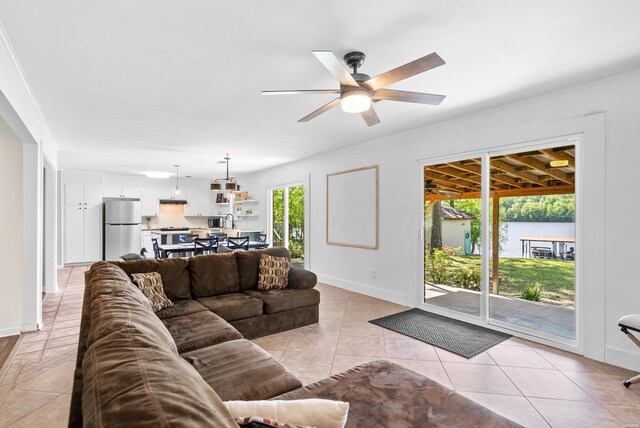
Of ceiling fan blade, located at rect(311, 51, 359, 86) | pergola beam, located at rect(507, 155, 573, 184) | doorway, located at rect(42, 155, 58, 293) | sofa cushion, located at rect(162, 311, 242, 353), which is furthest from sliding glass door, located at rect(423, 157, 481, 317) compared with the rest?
doorway, located at rect(42, 155, 58, 293)

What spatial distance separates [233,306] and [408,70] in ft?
8.35

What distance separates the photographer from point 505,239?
11.9 feet

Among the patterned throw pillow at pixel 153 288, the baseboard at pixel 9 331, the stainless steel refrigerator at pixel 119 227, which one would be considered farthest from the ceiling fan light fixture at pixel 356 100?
the stainless steel refrigerator at pixel 119 227

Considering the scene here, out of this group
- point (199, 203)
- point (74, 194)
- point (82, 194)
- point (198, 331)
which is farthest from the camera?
point (199, 203)

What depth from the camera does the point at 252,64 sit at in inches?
98.5

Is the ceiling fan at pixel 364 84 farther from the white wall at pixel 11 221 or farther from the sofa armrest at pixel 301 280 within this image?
the white wall at pixel 11 221

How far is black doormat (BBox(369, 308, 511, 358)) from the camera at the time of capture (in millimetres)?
3145

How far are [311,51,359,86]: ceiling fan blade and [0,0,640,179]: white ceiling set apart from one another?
31cm

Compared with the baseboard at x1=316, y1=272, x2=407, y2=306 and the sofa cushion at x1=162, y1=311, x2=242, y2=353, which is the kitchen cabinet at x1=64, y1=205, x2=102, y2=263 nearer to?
the baseboard at x1=316, y1=272, x2=407, y2=306

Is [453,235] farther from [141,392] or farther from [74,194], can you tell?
[74,194]

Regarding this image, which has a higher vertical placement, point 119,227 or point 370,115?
point 370,115

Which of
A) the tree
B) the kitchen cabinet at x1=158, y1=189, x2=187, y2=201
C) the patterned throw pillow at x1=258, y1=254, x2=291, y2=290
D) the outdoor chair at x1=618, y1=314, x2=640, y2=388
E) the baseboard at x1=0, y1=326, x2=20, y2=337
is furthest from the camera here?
the kitchen cabinet at x1=158, y1=189, x2=187, y2=201

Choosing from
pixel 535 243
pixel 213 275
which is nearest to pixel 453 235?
pixel 535 243

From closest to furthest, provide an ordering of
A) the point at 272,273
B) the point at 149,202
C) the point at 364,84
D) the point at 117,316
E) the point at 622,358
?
1. the point at 117,316
2. the point at 364,84
3. the point at 622,358
4. the point at 272,273
5. the point at 149,202
